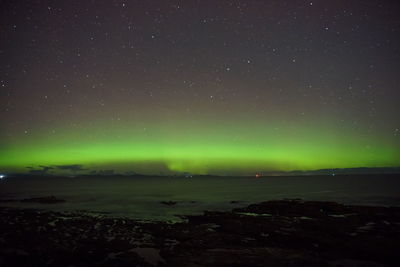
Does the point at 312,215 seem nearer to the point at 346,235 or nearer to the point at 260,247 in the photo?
the point at 346,235

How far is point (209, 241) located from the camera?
813 inches

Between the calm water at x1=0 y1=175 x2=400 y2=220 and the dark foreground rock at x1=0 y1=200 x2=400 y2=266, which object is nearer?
the dark foreground rock at x1=0 y1=200 x2=400 y2=266

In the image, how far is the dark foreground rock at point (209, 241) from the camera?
16.5m

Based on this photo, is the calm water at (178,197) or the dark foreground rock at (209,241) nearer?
the dark foreground rock at (209,241)

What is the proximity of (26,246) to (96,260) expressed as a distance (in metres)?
5.91

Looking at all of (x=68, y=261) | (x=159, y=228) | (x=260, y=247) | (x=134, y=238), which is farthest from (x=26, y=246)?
(x=260, y=247)

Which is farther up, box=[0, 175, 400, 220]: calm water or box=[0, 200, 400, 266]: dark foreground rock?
box=[0, 200, 400, 266]: dark foreground rock

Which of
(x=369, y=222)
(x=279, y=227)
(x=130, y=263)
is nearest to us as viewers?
(x=130, y=263)

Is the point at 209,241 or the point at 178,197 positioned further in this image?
the point at 178,197

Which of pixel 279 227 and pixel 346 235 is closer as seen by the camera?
pixel 346 235

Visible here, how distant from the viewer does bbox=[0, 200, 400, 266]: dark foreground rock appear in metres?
16.5

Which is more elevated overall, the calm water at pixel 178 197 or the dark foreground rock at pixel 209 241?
the dark foreground rock at pixel 209 241

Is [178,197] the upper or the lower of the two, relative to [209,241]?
lower

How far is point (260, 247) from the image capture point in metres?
19.2
